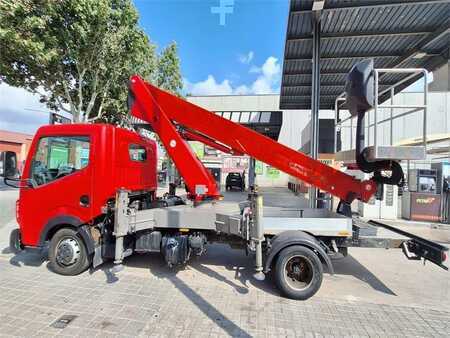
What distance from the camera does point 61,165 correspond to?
4.64 metres

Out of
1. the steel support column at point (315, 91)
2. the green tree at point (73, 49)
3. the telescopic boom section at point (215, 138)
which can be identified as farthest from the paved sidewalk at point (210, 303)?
the green tree at point (73, 49)

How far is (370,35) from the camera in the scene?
720 cm

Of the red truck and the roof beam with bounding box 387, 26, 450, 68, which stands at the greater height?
the roof beam with bounding box 387, 26, 450, 68

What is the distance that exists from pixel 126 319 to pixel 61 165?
2848 millimetres

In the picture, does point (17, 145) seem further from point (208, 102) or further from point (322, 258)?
point (322, 258)

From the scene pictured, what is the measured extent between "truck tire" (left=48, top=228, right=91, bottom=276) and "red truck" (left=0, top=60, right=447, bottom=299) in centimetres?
2

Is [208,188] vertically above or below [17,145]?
below

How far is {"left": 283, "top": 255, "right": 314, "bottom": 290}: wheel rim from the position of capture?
13.1 ft

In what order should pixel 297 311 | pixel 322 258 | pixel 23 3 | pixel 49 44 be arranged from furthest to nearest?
pixel 49 44 < pixel 23 3 < pixel 322 258 < pixel 297 311

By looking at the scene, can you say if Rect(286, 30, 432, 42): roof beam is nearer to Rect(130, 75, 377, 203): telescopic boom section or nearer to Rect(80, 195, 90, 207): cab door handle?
Rect(130, 75, 377, 203): telescopic boom section

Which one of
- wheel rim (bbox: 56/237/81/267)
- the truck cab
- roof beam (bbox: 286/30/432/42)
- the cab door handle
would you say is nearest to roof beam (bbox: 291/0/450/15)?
roof beam (bbox: 286/30/432/42)

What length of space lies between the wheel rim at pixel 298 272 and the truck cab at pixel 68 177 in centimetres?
312

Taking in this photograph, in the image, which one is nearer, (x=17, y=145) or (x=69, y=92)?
(x=69, y=92)

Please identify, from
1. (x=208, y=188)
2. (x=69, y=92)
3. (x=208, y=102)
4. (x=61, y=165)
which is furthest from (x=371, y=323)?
(x=208, y=102)
